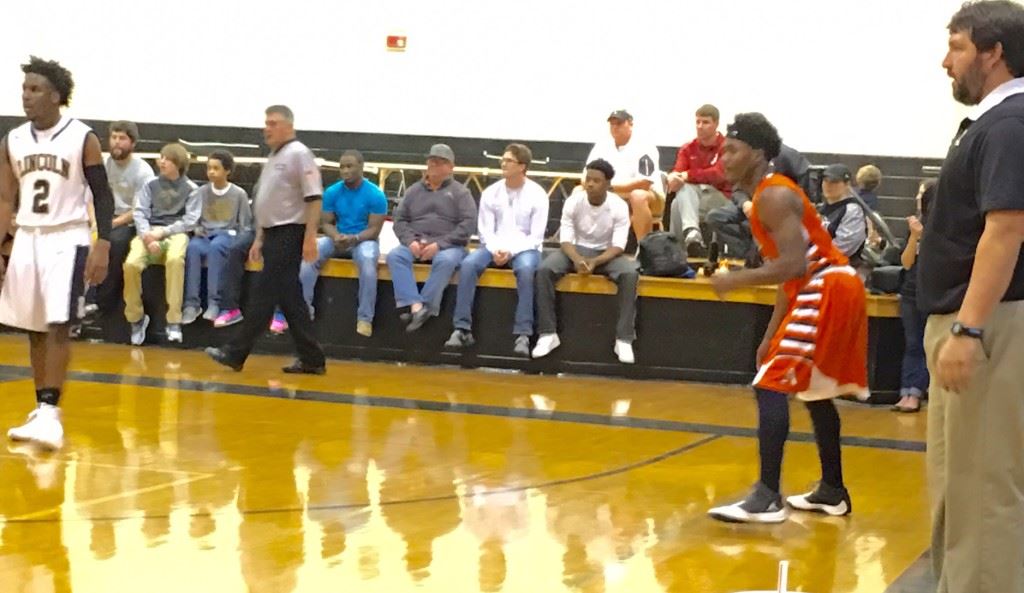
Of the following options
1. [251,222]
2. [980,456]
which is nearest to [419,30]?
[251,222]

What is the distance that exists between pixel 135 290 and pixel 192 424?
372cm

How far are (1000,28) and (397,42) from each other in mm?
11703

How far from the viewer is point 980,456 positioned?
11.4 feet

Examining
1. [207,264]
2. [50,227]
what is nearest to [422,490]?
[50,227]

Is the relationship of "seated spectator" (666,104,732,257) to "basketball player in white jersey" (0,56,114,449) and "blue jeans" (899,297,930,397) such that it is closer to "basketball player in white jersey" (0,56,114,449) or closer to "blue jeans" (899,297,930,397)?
"blue jeans" (899,297,930,397)

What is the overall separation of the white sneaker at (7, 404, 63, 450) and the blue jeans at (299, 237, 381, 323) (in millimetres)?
3667

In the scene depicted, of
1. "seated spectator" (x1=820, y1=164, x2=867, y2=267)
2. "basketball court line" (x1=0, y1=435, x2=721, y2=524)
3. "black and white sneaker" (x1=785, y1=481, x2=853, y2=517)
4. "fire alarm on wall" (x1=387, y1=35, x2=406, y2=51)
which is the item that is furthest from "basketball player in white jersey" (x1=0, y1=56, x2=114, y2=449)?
"fire alarm on wall" (x1=387, y1=35, x2=406, y2=51)

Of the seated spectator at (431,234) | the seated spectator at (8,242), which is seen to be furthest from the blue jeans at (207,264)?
the seated spectator at (8,242)

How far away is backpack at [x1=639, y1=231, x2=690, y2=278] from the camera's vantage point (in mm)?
10047

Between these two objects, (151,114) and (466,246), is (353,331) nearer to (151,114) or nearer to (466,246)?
(466,246)

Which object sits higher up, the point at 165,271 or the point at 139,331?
the point at 165,271

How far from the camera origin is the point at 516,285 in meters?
10.2

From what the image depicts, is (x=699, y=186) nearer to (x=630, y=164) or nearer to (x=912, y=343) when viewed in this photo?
(x=630, y=164)

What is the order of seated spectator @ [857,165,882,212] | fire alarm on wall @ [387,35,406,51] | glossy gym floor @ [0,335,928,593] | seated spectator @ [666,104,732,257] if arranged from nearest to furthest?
glossy gym floor @ [0,335,928,593] → seated spectator @ [666,104,732,257] → seated spectator @ [857,165,882,212] → fire alarm on wall @ [387,35,406,51]
